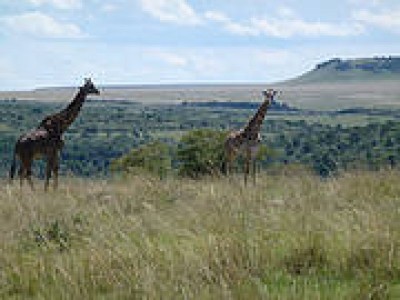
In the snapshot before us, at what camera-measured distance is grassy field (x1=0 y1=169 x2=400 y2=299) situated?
5.68m

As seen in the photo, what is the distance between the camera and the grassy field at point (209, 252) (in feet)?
18.6

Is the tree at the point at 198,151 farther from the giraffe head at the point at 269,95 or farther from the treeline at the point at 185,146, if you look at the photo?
the giraffe head at the point at 269,95

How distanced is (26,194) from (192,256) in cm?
586

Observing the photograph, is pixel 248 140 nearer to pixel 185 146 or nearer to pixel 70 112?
pixel 70 112

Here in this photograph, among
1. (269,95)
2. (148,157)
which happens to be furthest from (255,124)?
(148,157)

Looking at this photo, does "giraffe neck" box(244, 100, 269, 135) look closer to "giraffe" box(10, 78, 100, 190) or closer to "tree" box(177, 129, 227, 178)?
"giraffe" box(10, 78, 100, 190)

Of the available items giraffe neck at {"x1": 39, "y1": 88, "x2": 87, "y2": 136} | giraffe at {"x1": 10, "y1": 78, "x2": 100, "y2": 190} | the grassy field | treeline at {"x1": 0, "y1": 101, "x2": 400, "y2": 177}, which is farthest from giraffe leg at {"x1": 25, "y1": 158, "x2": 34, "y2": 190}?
the grassy field

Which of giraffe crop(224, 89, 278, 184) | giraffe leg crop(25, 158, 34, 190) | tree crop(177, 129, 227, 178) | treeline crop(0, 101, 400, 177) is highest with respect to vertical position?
giraffe crop(224, 89, 278, 184)

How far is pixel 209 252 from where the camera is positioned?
6.38m

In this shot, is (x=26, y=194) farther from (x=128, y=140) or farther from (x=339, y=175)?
(x=128, y=140)

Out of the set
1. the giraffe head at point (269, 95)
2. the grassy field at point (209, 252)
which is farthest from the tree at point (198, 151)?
the grassy field at point (209, 252)

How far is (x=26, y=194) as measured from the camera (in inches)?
453

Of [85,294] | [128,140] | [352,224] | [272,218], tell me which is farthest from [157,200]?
[128,140]

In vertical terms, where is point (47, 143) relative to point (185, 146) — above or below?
above
